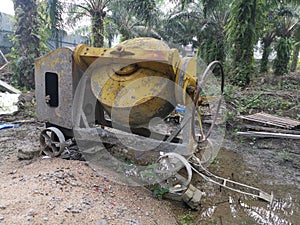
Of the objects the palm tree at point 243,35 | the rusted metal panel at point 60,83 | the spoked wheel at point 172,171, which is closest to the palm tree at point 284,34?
the palm tree at point 243,35

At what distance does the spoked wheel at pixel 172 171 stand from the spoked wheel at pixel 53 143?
143 centimetres

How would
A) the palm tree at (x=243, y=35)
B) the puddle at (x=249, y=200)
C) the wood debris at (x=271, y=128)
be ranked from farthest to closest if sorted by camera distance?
the palm tree at (x=243, y=35)
the wood debris at (x=271, y=128)
the puddle at (x=249, y=200)

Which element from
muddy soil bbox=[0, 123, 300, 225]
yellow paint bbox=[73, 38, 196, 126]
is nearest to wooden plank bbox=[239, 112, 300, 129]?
muddy soil bbox=[0, 123, 300, 225]

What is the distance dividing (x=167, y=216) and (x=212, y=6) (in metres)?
9.16

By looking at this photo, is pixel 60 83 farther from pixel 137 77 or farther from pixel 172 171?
pixel 172 171

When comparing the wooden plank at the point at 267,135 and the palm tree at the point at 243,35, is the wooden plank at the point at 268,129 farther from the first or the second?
the palm tree at the point at 243,35

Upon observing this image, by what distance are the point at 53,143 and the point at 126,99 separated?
1.34m

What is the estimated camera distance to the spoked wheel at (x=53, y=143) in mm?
3592

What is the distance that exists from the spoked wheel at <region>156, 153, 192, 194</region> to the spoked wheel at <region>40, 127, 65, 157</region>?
1426 millimetres

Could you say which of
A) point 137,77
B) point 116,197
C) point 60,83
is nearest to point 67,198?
point 116,197

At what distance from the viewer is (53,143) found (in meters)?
3.69

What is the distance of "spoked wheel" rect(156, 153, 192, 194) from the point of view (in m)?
2.94

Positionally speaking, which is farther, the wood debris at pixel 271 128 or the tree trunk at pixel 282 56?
the tree trunk at pixel 282 56

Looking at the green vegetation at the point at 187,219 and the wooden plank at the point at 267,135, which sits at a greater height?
the wooden plank at the point at 267,135
